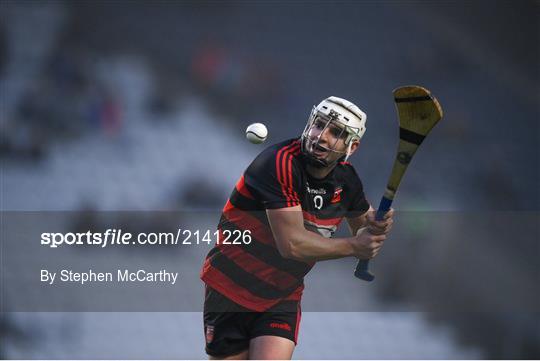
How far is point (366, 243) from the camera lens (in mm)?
4070

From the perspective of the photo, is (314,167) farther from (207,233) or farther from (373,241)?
(207,233)

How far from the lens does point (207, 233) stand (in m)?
5.51

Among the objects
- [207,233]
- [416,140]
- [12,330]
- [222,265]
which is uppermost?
[416,140]

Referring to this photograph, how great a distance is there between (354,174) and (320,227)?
1.09ft

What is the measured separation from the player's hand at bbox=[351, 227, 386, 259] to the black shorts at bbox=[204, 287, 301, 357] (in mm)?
478

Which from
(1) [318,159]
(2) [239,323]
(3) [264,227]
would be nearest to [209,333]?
(2) [239,323]

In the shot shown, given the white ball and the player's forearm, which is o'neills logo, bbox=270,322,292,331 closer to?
the player's forearm

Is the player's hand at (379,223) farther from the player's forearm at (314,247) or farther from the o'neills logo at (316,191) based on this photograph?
the o'neills logo at (316,191)

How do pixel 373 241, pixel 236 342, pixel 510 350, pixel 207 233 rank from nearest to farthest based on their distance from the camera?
pixel 373 241, pixel 236 342, pixel 207 233, pixel 510 350

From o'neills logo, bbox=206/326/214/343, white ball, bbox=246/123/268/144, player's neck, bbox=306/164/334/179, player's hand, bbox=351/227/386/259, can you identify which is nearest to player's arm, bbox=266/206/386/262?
player's hand, bbox=351/227/386/259

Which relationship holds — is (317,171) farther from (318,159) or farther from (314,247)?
(314,247)

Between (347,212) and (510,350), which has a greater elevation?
(347,212)

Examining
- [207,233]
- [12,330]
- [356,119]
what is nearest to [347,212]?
[356,119]

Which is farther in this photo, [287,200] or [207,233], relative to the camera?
[207,233]
